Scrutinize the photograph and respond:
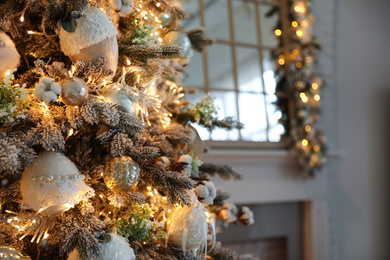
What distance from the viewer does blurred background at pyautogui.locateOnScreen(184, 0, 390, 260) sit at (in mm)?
2371

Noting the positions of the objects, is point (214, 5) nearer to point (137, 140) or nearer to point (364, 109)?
point (364, 109)

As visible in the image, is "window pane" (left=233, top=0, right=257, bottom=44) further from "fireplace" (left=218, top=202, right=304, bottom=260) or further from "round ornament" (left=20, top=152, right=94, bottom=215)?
"round ornament" (left=20, top=152, right=94, bottom=215)

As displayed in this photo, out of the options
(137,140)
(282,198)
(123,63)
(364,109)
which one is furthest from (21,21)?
(364,109)

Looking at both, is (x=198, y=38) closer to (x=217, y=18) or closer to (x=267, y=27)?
(x=217, y=18)

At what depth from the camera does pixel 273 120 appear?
2.53 meters

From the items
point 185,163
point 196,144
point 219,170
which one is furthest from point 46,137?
point 219,170

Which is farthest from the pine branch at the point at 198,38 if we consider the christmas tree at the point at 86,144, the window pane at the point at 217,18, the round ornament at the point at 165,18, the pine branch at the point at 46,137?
the window pane at the point at 217,18

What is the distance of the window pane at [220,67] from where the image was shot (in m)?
2.42

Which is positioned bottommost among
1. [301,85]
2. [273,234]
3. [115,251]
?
[273,234]

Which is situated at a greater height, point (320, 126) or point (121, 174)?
point (320, 126)

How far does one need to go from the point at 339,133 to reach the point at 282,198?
2.20 ft

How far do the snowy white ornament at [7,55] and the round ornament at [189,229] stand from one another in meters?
0.45

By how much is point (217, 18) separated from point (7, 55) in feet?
6.04

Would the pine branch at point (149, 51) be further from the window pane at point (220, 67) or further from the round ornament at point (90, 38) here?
the window pane at point (220, 67)
